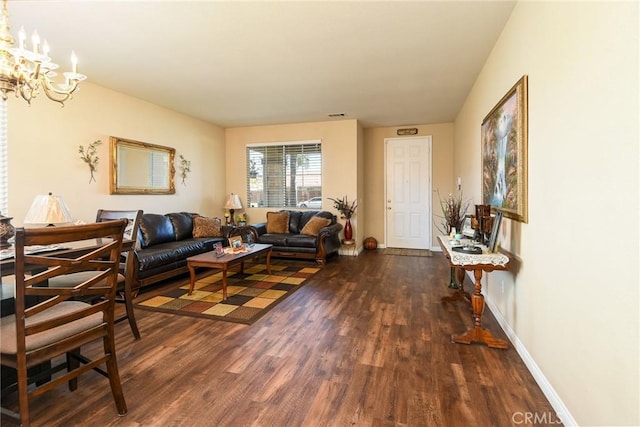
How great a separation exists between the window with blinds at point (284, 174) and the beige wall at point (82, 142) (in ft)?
4.13

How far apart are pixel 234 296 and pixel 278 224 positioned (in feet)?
7.77

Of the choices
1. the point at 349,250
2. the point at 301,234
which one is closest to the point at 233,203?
A: the point at 301,234

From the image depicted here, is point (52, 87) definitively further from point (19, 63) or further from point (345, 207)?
point (345, 207)

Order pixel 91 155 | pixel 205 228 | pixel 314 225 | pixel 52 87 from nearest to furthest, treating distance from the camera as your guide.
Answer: pixel 52 87 → pixel 91 155 → pixel 205 228 → pixel 314 225

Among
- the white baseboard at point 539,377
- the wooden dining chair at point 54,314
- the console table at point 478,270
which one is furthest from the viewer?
the console table at point 478,270

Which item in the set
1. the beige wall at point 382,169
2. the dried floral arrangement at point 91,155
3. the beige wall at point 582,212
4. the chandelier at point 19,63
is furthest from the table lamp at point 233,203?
the beige wall at point 582,212

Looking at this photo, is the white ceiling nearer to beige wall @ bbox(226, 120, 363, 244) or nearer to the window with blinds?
beige wall @ bbox(226, 120, 363, 244)

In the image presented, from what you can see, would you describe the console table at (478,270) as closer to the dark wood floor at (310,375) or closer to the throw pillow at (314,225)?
the dark wood floor at (310,375)

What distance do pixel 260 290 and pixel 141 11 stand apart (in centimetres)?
289

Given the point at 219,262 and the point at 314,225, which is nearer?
the point at 219,262

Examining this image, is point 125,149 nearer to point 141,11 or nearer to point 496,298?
point 141,11

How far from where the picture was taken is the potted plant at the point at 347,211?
19.2ft

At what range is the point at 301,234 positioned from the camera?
5.50 meters

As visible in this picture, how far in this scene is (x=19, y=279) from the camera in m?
1.26
